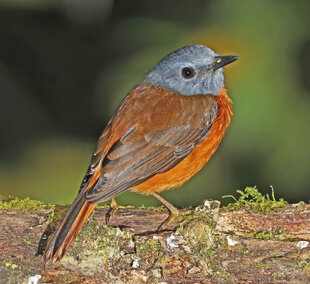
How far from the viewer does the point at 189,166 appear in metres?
5.70

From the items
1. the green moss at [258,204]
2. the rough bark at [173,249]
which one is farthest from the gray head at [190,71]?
the rough bark at [173,249]

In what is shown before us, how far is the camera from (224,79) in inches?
249

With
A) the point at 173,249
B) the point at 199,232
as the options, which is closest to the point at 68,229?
the point at 173,249

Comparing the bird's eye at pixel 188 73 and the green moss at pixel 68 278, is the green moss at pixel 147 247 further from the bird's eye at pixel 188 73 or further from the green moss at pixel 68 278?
the bird's eye at pixel 188 73

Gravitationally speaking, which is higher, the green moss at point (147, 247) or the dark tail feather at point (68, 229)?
the dark tail feather at point (68, 229)

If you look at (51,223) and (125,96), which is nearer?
(51,223)

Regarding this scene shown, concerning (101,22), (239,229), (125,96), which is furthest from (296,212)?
(101,22)

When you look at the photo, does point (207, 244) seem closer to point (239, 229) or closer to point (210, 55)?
point (239, 229)

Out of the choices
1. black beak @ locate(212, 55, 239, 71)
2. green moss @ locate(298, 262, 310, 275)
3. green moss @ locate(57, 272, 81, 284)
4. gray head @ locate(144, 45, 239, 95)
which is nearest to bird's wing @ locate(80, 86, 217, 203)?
gray head @ locate(144, 45, 239, 95)

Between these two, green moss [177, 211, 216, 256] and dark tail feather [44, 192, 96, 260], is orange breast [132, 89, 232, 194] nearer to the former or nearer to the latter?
green moss [177, 211, 216, 256]

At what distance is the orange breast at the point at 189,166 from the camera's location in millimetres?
5652

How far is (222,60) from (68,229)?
221cm

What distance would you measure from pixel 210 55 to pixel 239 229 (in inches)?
68.3

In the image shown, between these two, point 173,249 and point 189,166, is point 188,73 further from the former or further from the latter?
point 173,249
